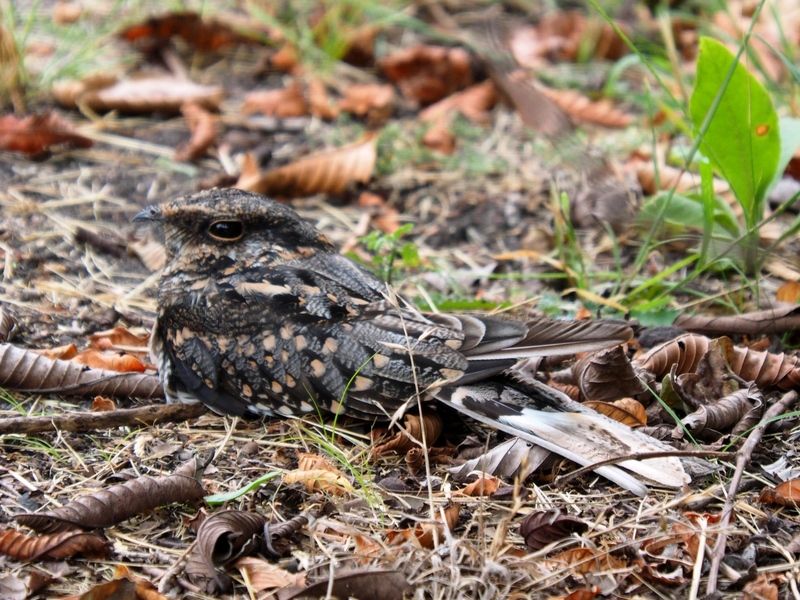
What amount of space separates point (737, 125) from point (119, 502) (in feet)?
6.94

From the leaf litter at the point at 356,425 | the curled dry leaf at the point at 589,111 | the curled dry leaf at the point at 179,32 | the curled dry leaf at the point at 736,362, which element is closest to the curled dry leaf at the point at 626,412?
the leaf litter at the point at 356,425

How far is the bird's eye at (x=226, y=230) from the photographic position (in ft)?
9.73

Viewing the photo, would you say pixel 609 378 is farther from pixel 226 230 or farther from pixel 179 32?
pixel 179 32

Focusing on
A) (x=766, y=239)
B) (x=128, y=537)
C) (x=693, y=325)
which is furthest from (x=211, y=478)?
(x=766, y=239)

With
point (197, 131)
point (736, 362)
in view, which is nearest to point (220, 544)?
point (736, 362)

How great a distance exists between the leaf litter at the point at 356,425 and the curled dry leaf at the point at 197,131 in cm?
1

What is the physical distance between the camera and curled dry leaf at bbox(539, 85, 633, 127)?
4.98 m

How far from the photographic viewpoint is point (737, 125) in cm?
318

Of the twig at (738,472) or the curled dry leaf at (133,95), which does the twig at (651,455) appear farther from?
the curled dry leaf at (133,95)

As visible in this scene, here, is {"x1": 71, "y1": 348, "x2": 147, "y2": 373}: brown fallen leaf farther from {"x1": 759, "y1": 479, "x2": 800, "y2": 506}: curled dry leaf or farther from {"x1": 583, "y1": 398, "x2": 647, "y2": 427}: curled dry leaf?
{"x1": 759, "y1": 479, "x2": 800, "y2": 506}: curled dry leaf

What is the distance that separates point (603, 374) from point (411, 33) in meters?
3.61

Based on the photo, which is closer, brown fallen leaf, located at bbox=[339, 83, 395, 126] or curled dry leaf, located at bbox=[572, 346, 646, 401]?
curled dry leaf, located at bbox=[572, 346, 646, 401]

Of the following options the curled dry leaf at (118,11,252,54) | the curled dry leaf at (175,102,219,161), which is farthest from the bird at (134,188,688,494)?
the curled dry leaf at (118,11,252,54)

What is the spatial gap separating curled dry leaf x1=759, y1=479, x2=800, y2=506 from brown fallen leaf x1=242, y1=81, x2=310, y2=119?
10.7 feet
